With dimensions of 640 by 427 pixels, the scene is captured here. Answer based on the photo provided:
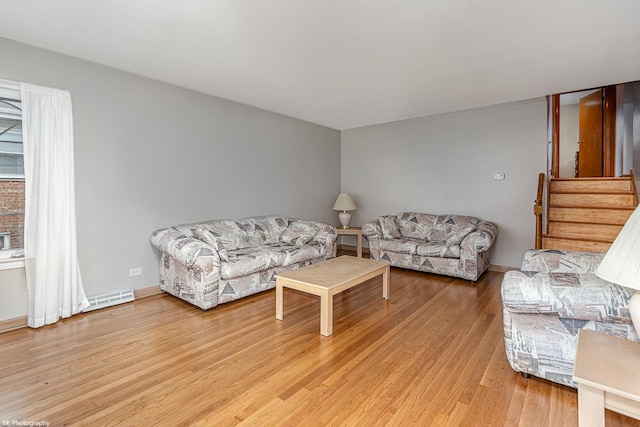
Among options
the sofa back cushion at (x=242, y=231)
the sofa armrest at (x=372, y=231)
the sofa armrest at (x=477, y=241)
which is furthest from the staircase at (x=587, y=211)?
the sofa back cushion at (x=242, y=231)

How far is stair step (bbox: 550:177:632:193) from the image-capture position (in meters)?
4.22

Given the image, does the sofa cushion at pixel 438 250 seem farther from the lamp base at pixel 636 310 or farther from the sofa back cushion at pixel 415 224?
the lamp base at pixel 636 310

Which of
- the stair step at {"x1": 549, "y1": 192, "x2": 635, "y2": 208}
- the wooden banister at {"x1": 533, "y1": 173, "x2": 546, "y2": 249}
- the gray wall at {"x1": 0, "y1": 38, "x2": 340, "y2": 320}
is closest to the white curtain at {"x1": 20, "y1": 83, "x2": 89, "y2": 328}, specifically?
the gray wall at {"x1": 0, "y1": 38, "x2": 340, "y2": 320}

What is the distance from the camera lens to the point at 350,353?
7.58 ft

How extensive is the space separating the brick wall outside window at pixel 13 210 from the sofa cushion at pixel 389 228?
14.2ft

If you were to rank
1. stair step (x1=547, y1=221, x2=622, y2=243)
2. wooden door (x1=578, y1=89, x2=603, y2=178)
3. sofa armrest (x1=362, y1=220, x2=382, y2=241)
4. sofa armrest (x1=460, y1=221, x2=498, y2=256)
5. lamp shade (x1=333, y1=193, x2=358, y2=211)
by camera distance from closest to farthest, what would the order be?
stair step (x1=547, y1=221, x2=622, y2=243) → sofa armrest (x1=460, y1=221, x2=498, y2=256) → sofa armrest (x1=362, y1=220, x2=382, y2=241) → wooden door (x1=578, y1=89, x2=603, y2=178) → lamp shade (x1=333, y1=193, x2=358, y2=211)

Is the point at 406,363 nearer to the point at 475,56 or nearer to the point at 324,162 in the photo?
the point at 475,56

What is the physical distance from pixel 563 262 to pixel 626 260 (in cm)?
155

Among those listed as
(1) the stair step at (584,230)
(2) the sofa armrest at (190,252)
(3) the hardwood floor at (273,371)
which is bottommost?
(3) the hardwood floor at (273,371)

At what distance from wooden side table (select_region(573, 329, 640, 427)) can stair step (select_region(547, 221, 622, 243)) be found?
312 centimetres

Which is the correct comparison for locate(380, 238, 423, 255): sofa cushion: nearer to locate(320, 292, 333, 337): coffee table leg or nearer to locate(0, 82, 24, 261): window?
locate(320, 292, 333, 337): coffee table leg

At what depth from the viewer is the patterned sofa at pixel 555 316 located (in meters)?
1.68

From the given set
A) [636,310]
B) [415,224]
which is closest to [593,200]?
[415,224]

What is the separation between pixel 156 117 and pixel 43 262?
6.03 ft
